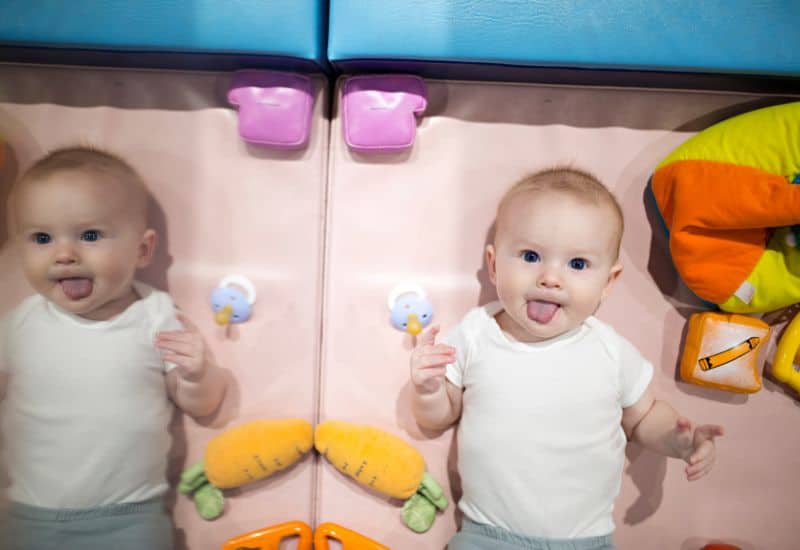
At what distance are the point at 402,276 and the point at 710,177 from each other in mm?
576

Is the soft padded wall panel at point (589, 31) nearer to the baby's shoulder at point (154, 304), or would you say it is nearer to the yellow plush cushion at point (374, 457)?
the baby's shoulder at point (154, 304)

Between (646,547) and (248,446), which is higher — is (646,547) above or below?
→ below

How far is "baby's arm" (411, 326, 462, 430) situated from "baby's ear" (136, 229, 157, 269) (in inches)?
20.2

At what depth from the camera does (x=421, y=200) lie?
1219mm

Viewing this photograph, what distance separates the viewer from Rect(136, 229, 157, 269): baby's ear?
1146mm

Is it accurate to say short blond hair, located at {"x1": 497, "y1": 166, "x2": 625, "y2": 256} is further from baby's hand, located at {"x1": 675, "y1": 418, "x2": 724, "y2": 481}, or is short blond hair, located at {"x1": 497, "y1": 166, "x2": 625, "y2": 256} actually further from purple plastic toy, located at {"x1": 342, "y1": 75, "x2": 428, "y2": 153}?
baby's hand, located at {"x1": 675, "y1": 418, "x2": 724, "y2": 481}

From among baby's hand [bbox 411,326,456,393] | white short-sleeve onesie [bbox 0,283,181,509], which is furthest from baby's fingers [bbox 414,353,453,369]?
white short-sleeve onesie [bbox 0,283,181,509]

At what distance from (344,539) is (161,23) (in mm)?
958

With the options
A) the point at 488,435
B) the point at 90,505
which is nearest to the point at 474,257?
the point at 488,435

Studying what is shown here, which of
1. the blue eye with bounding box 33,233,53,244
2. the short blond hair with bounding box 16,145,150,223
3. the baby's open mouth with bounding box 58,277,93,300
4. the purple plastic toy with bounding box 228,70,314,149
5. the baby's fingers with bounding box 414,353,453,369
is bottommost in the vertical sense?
the baby's fingers with bounding box 414,353,453,369

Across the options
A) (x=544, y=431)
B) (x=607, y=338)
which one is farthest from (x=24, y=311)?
(x=607, y=338)

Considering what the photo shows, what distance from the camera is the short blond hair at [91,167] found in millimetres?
1120

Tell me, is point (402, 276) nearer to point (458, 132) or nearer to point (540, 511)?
point (458, 132)

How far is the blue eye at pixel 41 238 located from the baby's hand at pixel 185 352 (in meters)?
0.25
